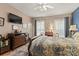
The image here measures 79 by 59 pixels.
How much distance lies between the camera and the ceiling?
7.27 feet

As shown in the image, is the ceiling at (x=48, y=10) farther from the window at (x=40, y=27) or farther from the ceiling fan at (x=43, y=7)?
the window at (x=40, y=27)

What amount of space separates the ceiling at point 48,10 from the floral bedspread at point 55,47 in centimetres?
57

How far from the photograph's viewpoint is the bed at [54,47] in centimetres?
217

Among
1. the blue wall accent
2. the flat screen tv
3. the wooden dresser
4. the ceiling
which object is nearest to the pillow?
the blue wall accent

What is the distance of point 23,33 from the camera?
2.37m

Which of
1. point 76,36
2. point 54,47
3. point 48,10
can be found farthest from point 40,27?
point 76,36

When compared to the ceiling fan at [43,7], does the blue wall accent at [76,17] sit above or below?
below

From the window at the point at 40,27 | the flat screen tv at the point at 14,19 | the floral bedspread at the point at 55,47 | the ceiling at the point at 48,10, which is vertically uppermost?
the ceiling at the point at 48,10

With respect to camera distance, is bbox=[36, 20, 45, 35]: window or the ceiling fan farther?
bbox=[36, 20, 45, 35]: window

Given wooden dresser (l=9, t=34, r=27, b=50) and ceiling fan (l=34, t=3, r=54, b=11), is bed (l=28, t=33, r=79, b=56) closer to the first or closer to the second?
wooden dresser (l=9, t=34, r=27, b=50)

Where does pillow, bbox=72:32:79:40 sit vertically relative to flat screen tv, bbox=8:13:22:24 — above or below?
below

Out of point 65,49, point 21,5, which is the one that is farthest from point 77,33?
point 21,5

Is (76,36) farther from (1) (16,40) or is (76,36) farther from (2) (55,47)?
(1) (16,40)

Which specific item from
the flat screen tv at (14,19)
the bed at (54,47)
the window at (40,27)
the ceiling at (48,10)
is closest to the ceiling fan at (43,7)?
the ceiling at (48,10)
